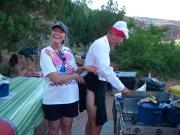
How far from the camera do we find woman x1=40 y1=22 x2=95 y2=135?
12.7ft

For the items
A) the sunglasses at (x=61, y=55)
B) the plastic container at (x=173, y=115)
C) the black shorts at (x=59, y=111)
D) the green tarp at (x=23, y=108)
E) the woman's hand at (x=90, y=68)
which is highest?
the sunglasses at (x=61, y=55)

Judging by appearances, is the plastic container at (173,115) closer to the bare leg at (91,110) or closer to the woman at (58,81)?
the bare leg at (91,110)

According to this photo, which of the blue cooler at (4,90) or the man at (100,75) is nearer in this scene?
the man at (100,75)

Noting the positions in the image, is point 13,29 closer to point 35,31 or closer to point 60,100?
point 35,31

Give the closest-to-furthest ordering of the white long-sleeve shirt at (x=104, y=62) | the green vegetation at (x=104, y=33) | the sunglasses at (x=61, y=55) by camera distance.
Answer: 1. the sunglasses at (x=61, y=55)
2. the white long-sleeve shirt at (x=104, y=62)
3. the green vegetation at (x=104, y=33)

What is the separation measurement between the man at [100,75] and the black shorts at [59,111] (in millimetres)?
542

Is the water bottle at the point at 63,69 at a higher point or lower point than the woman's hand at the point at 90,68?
higher

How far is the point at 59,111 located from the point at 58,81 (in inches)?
13.9

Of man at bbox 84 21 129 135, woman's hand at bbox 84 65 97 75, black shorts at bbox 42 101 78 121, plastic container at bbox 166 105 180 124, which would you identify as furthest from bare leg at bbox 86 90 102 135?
plastic container at bbox 166 105 180 124

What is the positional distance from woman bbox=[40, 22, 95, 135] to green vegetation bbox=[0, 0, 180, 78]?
14.8ft

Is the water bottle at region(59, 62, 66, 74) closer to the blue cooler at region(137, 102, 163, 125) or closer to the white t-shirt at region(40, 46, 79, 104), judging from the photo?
the white t-shirt at region(40, 46, 79, 104)

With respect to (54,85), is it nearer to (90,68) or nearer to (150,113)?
(90,68)

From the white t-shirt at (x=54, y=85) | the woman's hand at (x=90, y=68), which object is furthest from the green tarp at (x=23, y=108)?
the woman's hand at (x=90, y=68)

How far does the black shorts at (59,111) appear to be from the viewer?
13.1 ft
